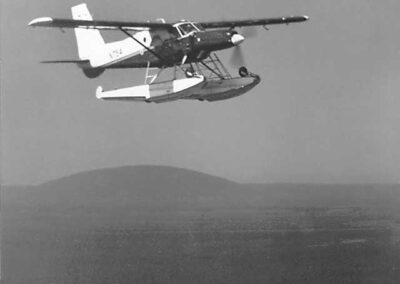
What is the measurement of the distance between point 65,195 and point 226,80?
10923 centimetres

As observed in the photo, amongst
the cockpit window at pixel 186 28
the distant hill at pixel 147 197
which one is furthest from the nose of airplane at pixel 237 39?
the distant hill at pixel 147 197

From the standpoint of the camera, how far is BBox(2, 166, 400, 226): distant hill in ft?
320


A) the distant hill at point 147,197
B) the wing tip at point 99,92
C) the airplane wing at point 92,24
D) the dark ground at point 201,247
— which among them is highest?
the airplane wing at point 92,24

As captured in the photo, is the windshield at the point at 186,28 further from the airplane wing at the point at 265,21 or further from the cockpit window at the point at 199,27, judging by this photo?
Answer: the airplane wing at the point at 265,21

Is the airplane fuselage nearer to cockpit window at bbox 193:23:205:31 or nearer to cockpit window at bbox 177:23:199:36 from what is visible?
cockpit window at bbox 177:23:199:36

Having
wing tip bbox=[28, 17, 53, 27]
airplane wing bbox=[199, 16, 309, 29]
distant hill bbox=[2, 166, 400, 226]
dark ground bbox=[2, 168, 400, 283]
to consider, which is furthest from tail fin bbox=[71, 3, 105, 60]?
distant hill bbox=[2, 166, 400, 226]

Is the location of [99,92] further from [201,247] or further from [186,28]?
[201,247]

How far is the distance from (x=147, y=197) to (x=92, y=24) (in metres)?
104

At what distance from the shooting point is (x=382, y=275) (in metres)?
43.7

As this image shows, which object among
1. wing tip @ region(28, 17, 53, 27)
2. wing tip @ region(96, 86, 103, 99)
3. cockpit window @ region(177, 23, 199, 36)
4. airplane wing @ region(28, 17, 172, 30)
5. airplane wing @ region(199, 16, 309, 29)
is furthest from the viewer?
airplane wing @ region(199, 16, 309, 29)

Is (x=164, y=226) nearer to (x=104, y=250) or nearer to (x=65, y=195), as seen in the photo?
(x=104, y=250)

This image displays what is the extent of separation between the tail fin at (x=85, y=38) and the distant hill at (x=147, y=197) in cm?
7357

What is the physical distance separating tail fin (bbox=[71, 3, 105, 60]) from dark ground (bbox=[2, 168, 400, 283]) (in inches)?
1212

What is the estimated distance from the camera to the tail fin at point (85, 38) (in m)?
12.1
